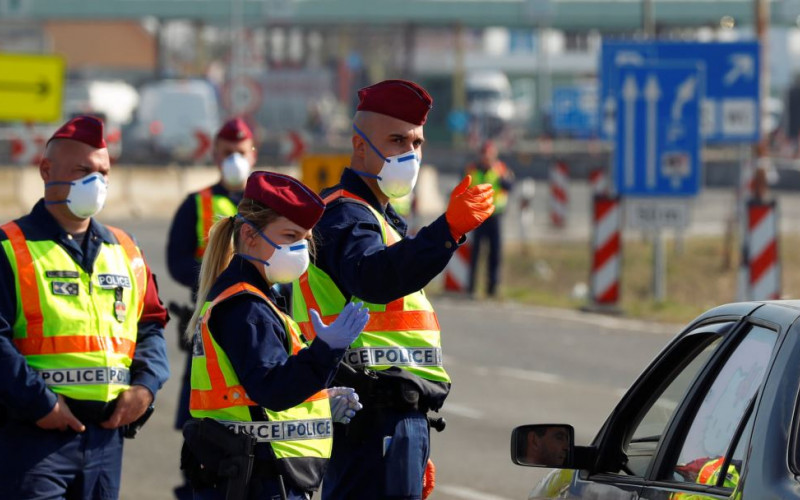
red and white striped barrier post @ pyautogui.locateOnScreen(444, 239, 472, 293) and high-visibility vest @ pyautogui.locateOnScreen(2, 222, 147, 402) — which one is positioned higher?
high-visibility vest @ pyautogui.locateOnScreen(2, 222, 147, 402)

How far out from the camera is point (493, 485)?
9.27 metres

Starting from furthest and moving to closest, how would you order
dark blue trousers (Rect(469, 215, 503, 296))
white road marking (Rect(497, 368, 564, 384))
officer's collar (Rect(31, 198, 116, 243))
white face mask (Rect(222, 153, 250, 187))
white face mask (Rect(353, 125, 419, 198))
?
dark blue trousers (Rect(469, 215, 503, 296)), white road marking (Rect(497, 368, 564, 384)), white face mask (Rect(222, 153, 250, 187)), officer's collar (Rect(31, 198, 116, 243)), white face mask (Rect(353, 125, 419, 198))

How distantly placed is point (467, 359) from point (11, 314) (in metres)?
9.44

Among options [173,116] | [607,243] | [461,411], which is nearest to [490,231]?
[607,243]

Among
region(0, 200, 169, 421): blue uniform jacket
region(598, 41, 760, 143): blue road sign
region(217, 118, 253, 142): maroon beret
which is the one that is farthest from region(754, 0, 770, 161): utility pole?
region(0, 200, 169, 421): blue uniform jacket

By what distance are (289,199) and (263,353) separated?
18.3 inches

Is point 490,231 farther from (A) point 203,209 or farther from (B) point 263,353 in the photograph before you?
(B) point 263,353

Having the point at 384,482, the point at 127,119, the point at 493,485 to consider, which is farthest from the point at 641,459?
the point at 127,119

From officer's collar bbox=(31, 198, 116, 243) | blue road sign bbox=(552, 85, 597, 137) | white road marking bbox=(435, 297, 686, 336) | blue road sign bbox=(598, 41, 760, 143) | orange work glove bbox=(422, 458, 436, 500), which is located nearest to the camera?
orange work glove bbox=(422, 458, 436, 500)

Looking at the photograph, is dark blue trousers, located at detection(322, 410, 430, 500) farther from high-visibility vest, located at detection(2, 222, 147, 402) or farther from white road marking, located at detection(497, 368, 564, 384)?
white road marking, located at detection(497, 368, 564, 384)

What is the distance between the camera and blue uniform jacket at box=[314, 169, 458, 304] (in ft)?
15.4

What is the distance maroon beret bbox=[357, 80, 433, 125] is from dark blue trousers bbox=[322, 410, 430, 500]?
0.97m

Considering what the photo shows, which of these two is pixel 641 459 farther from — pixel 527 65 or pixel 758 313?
pixel 527 65

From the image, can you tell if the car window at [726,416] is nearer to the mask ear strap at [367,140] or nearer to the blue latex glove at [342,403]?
the blue latex glove at [342,403]
